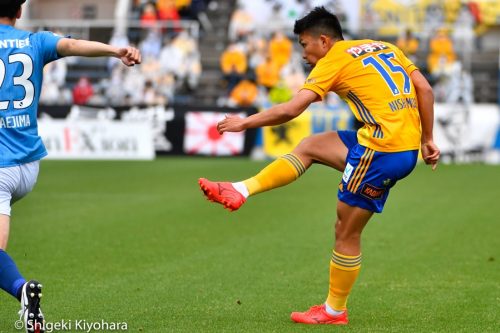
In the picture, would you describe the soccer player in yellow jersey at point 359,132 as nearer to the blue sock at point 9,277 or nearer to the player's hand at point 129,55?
the player's hand at point 129,55

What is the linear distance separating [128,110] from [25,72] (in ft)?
60.8

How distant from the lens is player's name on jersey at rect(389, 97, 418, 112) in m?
6.67

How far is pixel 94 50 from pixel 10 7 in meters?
0.61

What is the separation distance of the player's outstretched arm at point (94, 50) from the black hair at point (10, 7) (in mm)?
337

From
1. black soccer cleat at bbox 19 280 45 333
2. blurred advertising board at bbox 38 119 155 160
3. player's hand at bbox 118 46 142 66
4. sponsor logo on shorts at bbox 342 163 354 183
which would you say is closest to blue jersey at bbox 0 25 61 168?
player's hand at bbox 118 46 142 66

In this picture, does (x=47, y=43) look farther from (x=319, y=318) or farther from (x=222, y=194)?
(x=319, y=318)

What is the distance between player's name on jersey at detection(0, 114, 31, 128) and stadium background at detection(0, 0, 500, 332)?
1.34m

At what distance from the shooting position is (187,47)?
29531 millimetres

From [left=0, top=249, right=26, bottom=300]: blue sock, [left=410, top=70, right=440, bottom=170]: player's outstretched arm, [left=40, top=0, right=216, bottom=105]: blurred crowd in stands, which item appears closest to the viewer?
[left=0, top=249, right=26, bottom=300]: blue sock

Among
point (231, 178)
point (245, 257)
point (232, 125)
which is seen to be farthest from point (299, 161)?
point (231, 178)

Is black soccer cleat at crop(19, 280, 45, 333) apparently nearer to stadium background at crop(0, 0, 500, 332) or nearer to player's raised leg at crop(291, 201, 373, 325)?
stadium background at crop(0, 0, 500, 332)

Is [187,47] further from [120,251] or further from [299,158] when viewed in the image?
[299,158]

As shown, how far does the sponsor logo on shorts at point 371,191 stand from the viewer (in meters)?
6.75

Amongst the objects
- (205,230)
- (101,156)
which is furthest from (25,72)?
(101,156)
